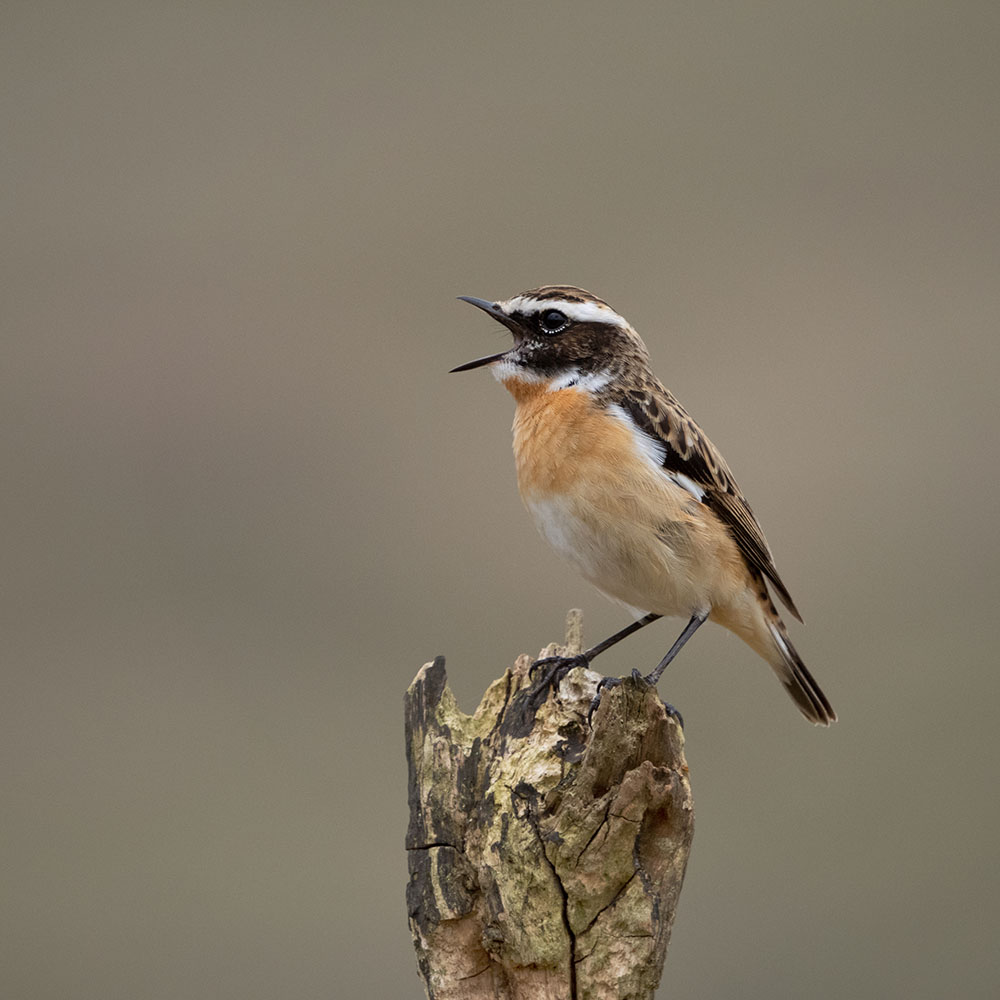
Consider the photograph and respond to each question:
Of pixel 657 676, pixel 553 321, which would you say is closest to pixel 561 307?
pixel 553 321

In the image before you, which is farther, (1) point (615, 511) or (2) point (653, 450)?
(2) point (653, 450)

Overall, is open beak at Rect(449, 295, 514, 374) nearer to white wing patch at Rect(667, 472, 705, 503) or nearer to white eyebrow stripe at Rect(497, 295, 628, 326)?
white eyebrow stripe at Rect(497, 295, 628, 326)

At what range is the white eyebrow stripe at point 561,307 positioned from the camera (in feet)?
15.9

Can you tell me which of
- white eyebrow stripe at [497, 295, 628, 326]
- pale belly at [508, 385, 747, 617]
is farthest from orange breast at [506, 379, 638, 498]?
white eyebrow stripe at [497, 295, 628, 326]

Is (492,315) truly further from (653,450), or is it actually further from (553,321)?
(653,450)

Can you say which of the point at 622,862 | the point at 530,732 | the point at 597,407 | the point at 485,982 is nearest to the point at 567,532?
the point at 597,407

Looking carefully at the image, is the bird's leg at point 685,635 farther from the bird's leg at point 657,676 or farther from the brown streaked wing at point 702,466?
the brown streaked wing at point 702,466

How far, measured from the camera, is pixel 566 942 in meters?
3.72

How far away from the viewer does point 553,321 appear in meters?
4.88

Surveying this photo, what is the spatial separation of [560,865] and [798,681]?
1948 millimetres

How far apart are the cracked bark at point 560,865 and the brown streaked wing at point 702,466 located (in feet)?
4.12

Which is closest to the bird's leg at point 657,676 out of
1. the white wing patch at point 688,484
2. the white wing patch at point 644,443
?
the white wing patch at point 688,484

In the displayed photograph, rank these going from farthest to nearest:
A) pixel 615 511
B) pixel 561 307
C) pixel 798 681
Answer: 1. pixel 798 681
2. pixel 561 307
3. pixel 615 511

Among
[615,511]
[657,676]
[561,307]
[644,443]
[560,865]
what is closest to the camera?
[560,865]
